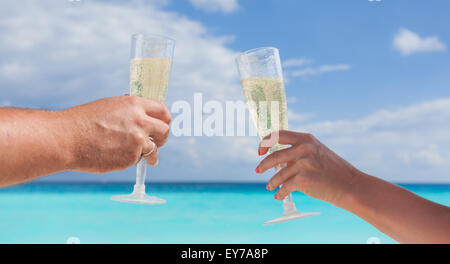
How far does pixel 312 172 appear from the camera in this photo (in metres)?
1.97

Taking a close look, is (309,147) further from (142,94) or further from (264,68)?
(142,94)

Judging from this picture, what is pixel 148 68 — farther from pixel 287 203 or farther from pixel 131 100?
pixel 287 203

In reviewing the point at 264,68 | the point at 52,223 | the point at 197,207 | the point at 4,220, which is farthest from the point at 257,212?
the point at 264,68

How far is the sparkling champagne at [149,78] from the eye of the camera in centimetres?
228

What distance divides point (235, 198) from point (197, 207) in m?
3.67

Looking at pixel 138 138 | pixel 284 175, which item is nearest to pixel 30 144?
pixel 138 138

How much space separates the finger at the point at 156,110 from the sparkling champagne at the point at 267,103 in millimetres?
497

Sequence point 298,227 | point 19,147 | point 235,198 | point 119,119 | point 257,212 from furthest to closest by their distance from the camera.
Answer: point 235,198 < point 257,212 < point 298,227 < point 119,119 < point 19,147

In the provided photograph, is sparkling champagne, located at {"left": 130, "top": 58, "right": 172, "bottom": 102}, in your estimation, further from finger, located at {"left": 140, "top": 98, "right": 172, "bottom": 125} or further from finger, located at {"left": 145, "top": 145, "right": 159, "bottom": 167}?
finger, located at {"left": 145, "top": 145, "right": 159, "bottom": 167}

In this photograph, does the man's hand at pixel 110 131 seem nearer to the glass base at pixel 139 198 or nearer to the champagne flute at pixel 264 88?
the glass base at pixel 139 198

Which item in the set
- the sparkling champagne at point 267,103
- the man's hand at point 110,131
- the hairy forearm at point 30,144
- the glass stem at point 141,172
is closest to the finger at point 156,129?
the man's hand at point 110,131

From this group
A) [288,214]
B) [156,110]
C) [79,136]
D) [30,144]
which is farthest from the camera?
[288,214]

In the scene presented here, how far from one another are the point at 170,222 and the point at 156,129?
14.1 meters

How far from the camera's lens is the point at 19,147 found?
1693mm
